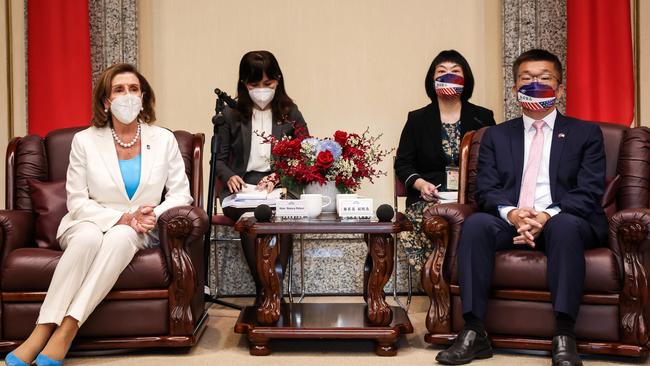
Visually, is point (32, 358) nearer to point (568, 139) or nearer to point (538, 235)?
point (538, 235)

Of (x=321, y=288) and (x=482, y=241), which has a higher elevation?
(x=482, y=241)

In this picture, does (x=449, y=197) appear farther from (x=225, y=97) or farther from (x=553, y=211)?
(x=225, y=97)

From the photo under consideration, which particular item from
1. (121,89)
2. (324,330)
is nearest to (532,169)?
(324,330)

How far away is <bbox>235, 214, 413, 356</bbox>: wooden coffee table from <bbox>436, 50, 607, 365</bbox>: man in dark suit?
0.29m

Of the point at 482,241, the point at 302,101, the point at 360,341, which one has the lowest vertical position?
the point at 360,341

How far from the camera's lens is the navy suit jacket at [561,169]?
3361 millimetres

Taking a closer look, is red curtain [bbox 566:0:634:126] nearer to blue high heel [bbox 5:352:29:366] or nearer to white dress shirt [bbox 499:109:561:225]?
white dress shirt [bbox 499:109:561:225]

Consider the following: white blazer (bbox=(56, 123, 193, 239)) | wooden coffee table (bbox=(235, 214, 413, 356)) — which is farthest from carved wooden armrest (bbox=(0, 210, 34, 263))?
wooden coffee table (bbox=(235, 214, 413, 356))

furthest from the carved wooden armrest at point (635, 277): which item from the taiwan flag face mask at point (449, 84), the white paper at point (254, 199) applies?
the white paper at point (254, 199)

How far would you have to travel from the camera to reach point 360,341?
361cm

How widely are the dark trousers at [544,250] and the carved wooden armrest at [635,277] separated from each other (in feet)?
0.56

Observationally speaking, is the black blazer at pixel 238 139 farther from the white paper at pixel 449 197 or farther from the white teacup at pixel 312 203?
the white teacup at pixel 312 203

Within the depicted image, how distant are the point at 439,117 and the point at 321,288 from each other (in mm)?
1238

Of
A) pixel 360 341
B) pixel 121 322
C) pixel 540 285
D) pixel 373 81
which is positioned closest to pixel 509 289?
pixel 540 285
